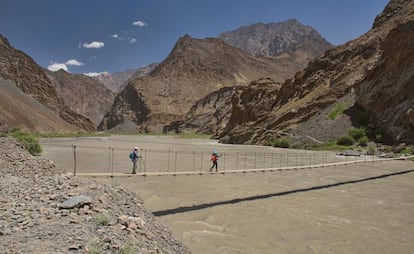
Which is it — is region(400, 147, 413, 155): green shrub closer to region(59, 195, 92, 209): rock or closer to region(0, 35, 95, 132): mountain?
region(59, 195, 92, 209): rock

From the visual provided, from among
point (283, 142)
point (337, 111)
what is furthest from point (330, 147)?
point (337, 111)

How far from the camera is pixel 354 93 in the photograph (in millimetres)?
45250

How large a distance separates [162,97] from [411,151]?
14672 cm

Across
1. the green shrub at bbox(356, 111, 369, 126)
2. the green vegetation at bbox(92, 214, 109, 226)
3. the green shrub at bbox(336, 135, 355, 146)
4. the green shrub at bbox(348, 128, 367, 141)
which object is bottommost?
the green vegetation at bbox(92, 214, 109, 226)

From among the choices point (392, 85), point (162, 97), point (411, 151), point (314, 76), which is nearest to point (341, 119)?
point (392, 85)

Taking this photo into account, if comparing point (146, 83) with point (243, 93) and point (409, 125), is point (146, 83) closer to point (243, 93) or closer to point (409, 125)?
point (243, 93)

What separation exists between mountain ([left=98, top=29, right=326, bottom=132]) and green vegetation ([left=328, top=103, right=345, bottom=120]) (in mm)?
109713

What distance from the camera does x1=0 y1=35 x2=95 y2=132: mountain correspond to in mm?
83575

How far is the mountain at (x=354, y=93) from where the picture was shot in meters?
37.1

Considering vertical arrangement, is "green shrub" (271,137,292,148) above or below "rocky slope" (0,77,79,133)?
below

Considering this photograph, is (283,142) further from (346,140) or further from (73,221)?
(73,221)

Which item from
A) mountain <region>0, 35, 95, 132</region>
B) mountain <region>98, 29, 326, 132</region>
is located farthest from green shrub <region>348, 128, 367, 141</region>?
mountain <region>98, 29, 326, 132</region>

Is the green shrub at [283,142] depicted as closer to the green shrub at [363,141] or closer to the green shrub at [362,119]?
the green shrub at [362,119]

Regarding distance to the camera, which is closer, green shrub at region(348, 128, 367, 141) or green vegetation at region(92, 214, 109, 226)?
green vegetation at region(92, 214, 109, 226)
